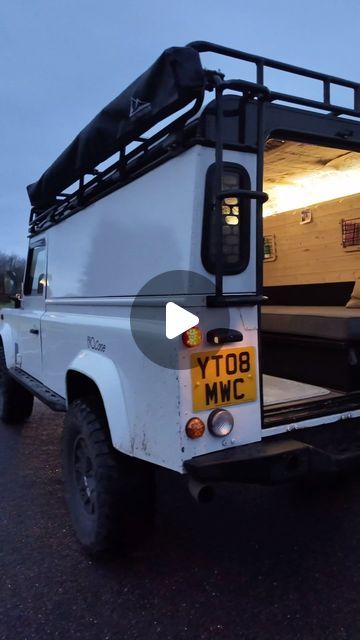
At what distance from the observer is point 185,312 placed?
2229mm

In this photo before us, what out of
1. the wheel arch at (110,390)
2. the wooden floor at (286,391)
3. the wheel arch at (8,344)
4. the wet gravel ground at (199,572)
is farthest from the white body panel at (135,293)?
the wheel arch at (8,344)

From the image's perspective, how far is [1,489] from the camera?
4.01 metres

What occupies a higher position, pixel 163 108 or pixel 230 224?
pixel 163 108

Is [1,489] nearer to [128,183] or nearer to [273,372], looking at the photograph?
[273,372]

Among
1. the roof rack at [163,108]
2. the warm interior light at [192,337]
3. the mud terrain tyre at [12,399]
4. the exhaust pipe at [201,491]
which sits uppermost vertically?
the roof rack at [163,108]

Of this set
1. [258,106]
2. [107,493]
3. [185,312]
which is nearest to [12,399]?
[107,493]

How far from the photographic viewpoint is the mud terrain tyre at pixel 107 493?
8.82ft

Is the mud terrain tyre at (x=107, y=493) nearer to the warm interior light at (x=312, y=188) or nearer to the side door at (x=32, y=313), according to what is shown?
the side door at (x=32, y=313)

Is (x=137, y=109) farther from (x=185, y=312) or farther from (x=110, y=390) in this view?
(x=110, y=390)

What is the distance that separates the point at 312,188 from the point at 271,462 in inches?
145

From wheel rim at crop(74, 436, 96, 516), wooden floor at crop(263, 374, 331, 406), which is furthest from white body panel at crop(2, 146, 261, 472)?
wooden floor at crop(263, 374, 331, 406)

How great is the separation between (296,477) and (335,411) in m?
0.65
